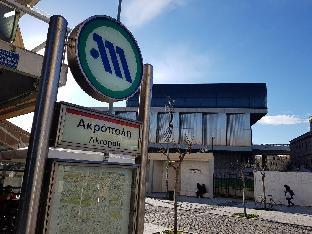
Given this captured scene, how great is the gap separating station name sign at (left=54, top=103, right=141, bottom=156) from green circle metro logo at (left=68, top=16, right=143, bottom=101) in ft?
0.98

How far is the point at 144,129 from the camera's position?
4.02m

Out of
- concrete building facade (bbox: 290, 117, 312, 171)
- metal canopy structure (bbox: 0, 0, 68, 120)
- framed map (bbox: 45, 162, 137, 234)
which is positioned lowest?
framed map (bbox: 45, 162, 137, 234)

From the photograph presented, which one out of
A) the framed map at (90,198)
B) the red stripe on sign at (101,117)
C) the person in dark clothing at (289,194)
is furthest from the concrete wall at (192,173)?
the red stripe on sign at (101,117)

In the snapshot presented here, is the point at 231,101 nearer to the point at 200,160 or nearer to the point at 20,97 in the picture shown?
the point at 200,160

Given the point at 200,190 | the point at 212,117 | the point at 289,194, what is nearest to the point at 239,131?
the point at 212,117

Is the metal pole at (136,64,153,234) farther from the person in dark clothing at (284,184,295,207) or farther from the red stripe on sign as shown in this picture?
the person in dark clothing at (284,184,295,207)

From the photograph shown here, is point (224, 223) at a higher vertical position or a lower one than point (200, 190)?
lower

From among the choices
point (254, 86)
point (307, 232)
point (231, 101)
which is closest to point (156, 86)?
point (231, 101)

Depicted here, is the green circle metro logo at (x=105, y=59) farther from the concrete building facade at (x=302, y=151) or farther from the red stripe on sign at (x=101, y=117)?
the concrete building facade at (x=302, y=151)

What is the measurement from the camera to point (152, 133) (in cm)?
6275

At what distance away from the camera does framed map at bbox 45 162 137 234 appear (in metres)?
2.95

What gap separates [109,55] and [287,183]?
25657 mm

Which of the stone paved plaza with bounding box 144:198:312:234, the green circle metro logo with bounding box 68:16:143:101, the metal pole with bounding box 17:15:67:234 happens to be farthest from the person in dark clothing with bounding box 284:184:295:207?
the metal pole with bounding box 17:15:67:234

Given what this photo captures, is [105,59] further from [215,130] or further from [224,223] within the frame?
[215,130]
